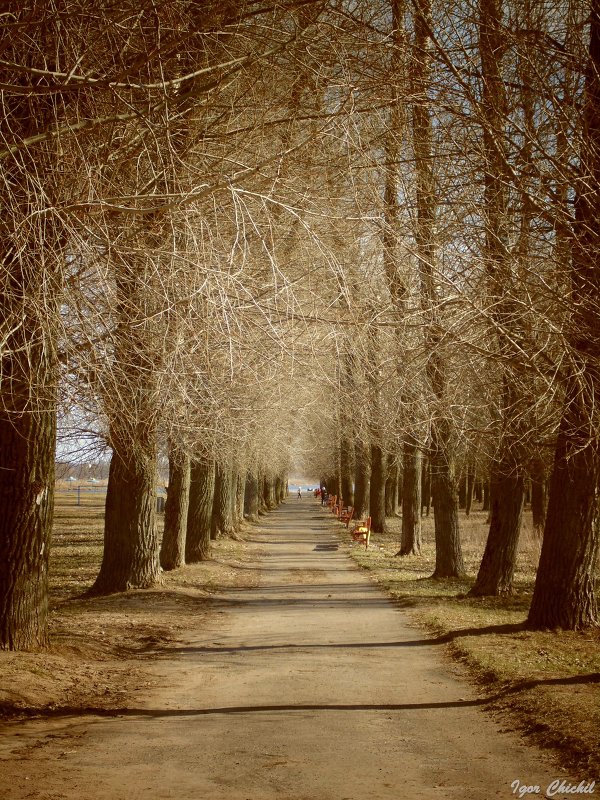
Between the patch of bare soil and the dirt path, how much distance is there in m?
0.38

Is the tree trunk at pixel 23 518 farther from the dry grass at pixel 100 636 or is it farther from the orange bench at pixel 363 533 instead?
the orange bench at pixel 363 533

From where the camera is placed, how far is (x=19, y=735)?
7047 millimetres

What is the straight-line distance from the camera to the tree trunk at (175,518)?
19.5 metres

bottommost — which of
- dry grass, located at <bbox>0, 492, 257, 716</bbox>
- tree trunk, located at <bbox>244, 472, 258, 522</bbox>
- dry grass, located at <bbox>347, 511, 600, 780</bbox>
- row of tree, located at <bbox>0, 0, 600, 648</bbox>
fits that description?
dry grass, located at <bbox>0, 492, 257, 716</bbox>

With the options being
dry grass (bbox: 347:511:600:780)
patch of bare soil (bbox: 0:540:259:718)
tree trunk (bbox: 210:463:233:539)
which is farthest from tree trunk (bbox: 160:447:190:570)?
tree trunk (bbox: 210:463:233:539)

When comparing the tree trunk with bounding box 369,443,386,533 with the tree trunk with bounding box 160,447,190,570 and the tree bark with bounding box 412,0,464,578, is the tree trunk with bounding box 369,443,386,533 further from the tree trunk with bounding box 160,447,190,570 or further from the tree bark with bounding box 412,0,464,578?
the tree bark with bounding box 412,0,464,578

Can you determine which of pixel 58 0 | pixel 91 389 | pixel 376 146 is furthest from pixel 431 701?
pixel 58 0

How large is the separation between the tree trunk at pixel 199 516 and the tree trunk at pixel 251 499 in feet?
77.5

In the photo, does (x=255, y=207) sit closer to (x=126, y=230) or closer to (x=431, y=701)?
(x=126, y=230)

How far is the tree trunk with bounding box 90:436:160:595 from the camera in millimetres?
15750

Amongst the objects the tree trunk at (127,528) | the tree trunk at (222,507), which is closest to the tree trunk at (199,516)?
the tree trunk at (127,528)

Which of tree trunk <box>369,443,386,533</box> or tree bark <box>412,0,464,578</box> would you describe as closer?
tree bark <box>412,0,464,578</box>

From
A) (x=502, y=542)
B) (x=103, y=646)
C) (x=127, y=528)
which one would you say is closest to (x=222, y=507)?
(x=127, y=528)

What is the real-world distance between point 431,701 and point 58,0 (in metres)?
6.88
